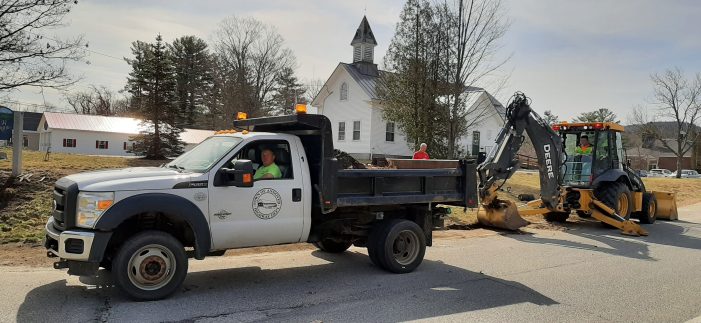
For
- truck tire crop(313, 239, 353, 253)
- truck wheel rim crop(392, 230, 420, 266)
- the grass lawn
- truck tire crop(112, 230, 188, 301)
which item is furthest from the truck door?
the grass lawn

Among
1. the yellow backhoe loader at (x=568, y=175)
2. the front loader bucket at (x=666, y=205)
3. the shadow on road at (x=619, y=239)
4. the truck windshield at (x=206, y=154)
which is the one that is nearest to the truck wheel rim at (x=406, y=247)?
the truck windshield at (x=206, y=154)

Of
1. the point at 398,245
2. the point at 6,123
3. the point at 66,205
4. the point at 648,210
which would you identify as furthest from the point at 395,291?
the point at 648,210

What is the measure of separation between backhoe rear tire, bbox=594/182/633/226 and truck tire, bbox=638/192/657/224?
120cm

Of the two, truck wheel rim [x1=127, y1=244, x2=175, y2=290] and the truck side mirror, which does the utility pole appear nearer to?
truck wheel rim [x1=127, y1=244, x2=175, y2=290]

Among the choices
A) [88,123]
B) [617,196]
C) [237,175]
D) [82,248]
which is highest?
[88,123]

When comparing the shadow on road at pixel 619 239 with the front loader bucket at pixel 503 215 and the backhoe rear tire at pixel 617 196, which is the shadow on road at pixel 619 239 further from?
the backhoe rear tire at pixel 617 196

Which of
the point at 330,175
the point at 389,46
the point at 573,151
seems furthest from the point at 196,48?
the point at 330,175

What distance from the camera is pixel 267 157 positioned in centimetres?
679

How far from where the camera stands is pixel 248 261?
26.8 ft

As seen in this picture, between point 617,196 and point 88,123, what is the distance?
1955 inches

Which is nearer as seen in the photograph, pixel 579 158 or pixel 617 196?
pixel 617 196

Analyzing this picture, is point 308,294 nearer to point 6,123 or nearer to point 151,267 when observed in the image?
point 151,267

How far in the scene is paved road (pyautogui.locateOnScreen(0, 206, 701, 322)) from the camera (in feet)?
18.2

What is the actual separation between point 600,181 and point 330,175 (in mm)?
9529
